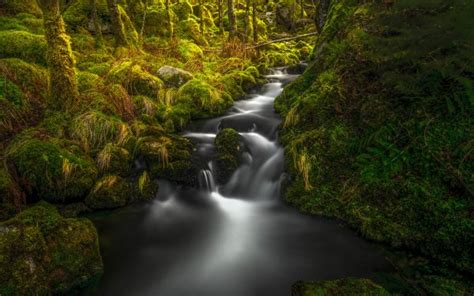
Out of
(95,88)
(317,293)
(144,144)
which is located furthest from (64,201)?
(317,293)

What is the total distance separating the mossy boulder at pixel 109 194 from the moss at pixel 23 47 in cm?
402

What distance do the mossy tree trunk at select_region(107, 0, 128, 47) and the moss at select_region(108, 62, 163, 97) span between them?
2.07 meters

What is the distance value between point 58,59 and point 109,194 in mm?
2830

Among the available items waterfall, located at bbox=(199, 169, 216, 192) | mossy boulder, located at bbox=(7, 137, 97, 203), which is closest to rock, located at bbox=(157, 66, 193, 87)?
waterfall, located at bbox=(199, 169, 216, 192)

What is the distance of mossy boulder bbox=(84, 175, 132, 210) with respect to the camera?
16.7 ft

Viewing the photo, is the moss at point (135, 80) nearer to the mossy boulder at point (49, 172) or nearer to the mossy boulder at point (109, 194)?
the mossy boulder at point (49, 172)

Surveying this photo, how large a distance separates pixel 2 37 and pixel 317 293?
8633 millimetres

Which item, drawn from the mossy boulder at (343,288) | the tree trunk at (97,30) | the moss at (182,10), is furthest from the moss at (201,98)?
the moss at (182,10)

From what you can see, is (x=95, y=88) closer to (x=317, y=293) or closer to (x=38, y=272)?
(x=38, y=272)

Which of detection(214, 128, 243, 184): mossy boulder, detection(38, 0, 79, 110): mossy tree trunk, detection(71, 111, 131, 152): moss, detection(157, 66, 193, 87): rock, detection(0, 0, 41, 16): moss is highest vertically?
detection(0, 0, 41, 16): moss

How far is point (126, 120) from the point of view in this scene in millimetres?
6910

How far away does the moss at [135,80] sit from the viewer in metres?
8.13

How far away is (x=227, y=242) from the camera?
4.65 m

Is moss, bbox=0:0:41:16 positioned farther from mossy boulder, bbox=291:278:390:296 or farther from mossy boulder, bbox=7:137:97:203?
mossy boulder, bbox=291:278:390:296
